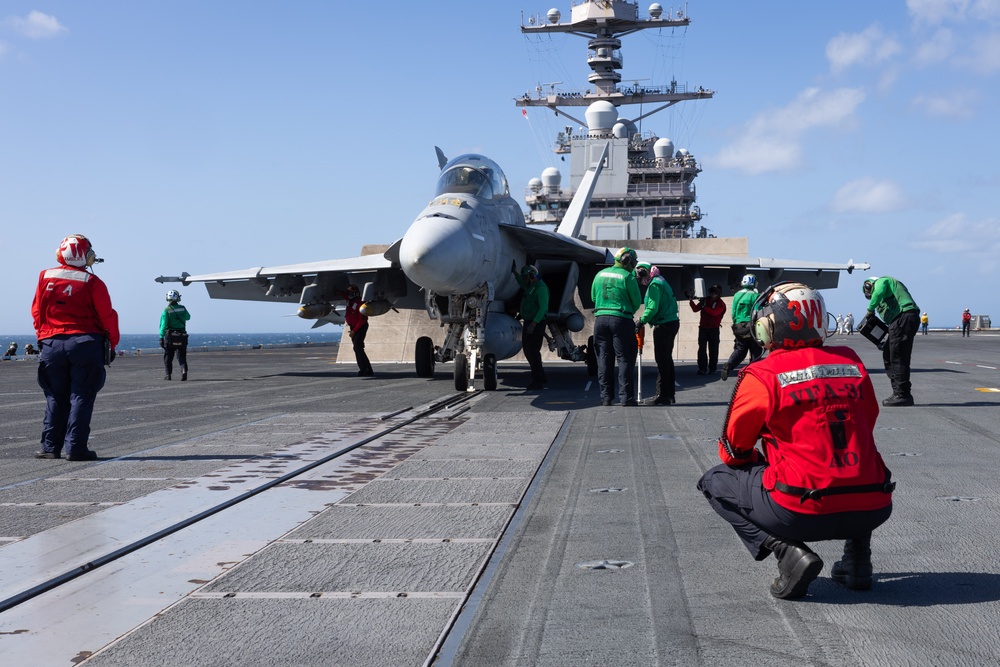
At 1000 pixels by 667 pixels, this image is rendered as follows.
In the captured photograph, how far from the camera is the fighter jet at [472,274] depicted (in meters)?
13.9

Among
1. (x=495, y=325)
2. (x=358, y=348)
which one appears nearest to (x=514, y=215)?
(x=495, y=325)

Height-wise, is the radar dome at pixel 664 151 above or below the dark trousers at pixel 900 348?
above

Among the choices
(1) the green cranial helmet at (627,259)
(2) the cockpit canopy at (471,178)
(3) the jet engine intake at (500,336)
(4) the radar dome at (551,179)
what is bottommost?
(3) the jet engine intake at (500,336)

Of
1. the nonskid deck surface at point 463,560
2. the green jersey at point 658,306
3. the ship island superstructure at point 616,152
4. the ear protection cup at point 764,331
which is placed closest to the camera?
the nonskid deck surface at point 463,560

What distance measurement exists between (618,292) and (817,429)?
9222 millimetres

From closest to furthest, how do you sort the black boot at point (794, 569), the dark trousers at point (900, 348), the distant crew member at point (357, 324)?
the black boot at point (794, 569) < the dark trousers at point (900, 348) < the distant crew member at point (357, 324)

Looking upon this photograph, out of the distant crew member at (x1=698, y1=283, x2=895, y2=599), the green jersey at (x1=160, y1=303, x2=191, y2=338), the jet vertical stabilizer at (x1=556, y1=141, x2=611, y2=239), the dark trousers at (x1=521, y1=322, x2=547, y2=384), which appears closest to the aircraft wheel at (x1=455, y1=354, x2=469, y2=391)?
the dark trousers at (x1=521, y1=322, x2=547, y2=384)

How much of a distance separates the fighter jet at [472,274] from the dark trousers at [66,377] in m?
5.11

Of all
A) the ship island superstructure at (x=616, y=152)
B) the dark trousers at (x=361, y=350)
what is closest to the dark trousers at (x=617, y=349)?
the dark trousers at (x=361, y=350)

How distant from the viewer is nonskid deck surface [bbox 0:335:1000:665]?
359cm

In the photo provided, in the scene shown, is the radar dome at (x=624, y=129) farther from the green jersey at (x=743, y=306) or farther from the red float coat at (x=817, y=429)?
the red float coat at (x=817, y=429)

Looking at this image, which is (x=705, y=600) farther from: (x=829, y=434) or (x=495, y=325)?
(x=495, y=325)

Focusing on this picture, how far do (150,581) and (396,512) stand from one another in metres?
1.84

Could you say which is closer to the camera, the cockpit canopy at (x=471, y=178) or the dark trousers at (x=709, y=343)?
the cockpit canopy at (x=471, y=178)
